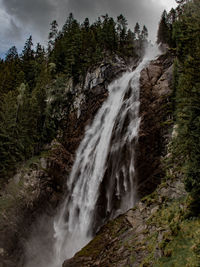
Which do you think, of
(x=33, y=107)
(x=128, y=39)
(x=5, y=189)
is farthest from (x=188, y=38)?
(x=128, y=39)

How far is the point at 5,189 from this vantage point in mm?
26750

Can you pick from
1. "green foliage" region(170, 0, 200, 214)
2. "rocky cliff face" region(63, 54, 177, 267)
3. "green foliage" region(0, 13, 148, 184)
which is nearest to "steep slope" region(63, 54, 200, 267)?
"rocky cliff face" region(63, 54, 177, 267)

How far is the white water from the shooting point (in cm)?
2202

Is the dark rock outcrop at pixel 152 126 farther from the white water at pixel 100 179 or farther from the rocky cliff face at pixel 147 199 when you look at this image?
the white water at pixel 100 179

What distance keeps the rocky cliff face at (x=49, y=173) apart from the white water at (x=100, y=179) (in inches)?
89.7

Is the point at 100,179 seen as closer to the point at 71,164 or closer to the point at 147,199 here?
the point at 71,164

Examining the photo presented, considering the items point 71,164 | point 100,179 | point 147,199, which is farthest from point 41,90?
point 147,199

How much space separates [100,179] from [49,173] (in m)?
8.78

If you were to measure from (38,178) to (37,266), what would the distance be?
10.4m

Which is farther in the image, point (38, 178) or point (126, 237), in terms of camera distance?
point (38, 178)

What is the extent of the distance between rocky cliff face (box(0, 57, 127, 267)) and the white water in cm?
228

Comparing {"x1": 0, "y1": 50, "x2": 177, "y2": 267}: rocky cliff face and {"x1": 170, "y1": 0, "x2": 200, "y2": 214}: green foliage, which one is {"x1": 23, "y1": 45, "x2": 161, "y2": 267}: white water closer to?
{"x1": 0, "y1": 50, "x2": 177, "y2": 267}: rocky cliff face

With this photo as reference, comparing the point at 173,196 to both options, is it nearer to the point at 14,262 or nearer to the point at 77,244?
the point at 77,244

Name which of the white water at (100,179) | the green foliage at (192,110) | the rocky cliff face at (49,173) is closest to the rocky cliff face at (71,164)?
the rocky cliff face at (49,173)
